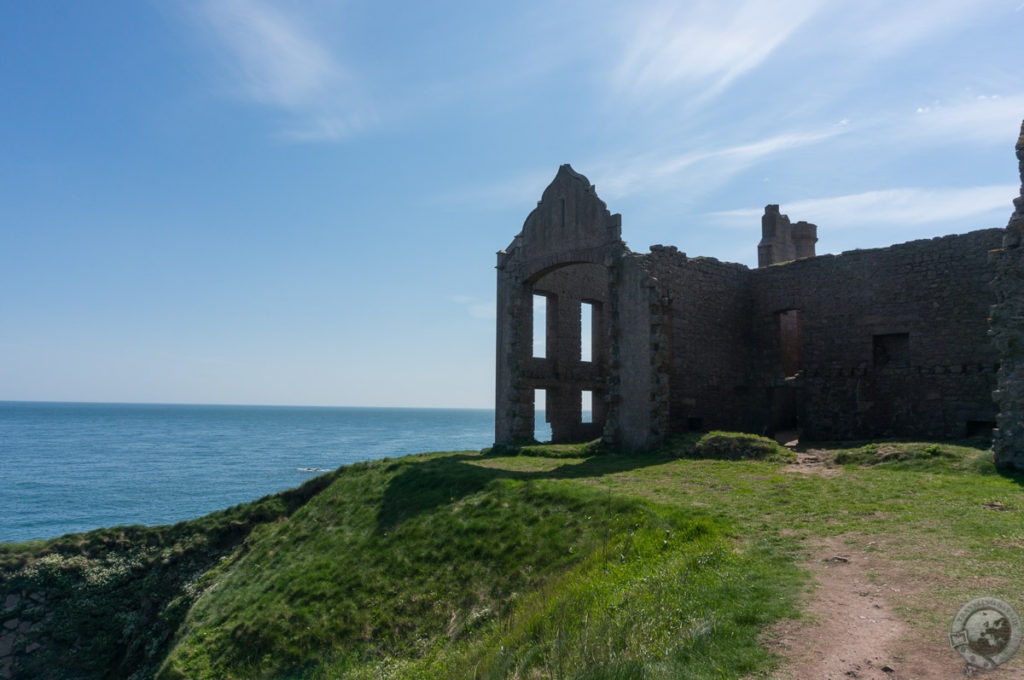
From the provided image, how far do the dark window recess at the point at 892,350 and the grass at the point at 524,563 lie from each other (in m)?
5.15

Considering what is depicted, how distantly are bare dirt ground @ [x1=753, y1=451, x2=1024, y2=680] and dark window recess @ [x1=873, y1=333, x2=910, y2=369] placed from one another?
14.2 metres

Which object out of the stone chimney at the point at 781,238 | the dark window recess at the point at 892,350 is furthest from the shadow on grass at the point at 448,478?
the stone chimney at the point at 781,238

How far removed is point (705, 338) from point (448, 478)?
34.0 feet

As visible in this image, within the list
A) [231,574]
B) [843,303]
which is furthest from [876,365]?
[231,574]

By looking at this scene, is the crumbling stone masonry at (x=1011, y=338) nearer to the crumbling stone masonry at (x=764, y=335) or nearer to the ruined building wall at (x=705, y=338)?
the crumbling stone masonry at (x=764, y=335)

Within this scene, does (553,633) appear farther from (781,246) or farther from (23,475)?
(23,475)

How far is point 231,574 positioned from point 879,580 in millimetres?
15857

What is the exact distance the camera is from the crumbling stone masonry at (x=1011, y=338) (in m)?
12.2

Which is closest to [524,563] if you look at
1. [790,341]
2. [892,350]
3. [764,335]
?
[892,350]

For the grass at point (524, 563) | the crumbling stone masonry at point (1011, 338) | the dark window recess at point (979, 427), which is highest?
the crumbling stone masonry at point (1011, 338)

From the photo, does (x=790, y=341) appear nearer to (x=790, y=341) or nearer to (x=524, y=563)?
(x=790, y=341)

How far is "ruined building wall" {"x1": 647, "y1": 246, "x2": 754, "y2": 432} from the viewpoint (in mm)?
21094

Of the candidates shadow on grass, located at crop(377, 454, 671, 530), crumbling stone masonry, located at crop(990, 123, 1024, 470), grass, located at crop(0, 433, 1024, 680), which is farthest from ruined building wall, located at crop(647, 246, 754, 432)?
crumbling stone masonry, located at crop(990, 123, 1024, 470)

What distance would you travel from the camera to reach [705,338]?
22.2 meters
